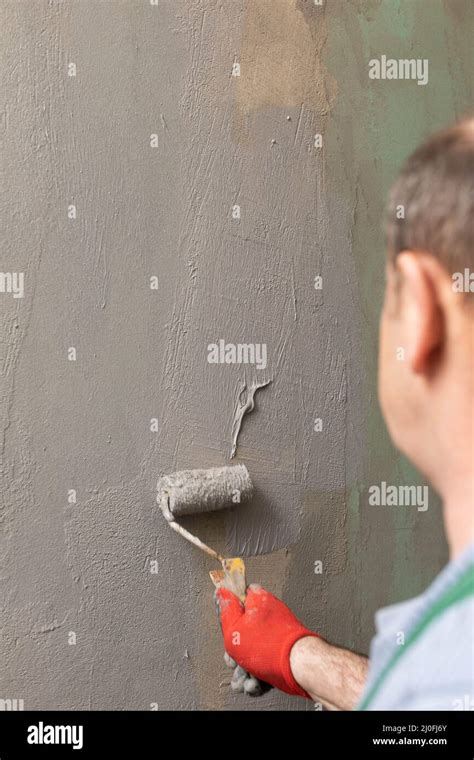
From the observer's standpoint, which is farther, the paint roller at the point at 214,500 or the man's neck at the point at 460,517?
the paint roller at the point at 214,500

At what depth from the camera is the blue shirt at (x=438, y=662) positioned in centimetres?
56

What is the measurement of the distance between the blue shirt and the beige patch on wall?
1.03 metres

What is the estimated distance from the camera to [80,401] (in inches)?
53.8

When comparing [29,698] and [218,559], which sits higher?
[218,559]

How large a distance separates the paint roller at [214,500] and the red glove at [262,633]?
23mm

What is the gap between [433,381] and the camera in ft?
2.24

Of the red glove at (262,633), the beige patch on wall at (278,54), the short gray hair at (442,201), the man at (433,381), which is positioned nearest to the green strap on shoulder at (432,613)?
the man at (433,381)

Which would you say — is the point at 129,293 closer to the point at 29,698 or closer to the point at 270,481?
the point at 270,481

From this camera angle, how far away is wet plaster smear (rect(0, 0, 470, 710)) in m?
1.35

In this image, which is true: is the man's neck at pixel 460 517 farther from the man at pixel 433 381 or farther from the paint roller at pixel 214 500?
the paint roller at pixel 214 500

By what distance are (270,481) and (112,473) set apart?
306mm

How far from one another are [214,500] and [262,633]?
0.83ft

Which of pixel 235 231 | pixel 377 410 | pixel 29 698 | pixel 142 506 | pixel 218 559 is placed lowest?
pixel 29 698
